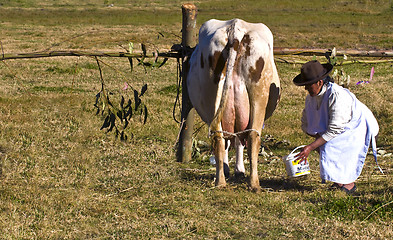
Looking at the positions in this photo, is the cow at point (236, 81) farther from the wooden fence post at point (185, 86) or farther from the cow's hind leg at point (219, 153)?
the wooden fence post at point (185, 86)

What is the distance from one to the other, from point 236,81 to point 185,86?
1.60 meters

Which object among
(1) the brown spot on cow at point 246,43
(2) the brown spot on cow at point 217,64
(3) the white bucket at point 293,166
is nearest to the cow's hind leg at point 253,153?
(3) the white bucket at point 293,166

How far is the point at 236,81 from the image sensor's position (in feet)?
18.1

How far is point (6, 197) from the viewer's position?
5.53m

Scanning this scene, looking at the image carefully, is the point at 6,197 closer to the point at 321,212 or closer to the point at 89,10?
the point at 321,212

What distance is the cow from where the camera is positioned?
18.0ft

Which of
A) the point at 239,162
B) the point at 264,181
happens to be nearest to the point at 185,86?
the point at 239,162

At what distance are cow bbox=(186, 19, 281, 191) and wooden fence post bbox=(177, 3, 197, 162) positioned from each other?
1.00m

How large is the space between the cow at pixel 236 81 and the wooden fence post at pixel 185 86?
1.00 metres

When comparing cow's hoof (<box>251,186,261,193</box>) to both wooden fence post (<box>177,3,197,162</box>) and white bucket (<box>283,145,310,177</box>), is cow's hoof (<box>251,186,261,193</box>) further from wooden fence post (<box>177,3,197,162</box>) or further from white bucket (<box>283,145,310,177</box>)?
wooden fence post (<box>177,3,197,162</box>)

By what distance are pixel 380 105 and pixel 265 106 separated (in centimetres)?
533

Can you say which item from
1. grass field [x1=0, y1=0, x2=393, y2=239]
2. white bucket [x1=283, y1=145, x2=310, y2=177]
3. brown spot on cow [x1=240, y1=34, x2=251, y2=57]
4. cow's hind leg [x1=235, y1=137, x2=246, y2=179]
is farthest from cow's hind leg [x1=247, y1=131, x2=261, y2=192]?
brown spot on cow [x1=240, y1=34, x2=251, y2=57]

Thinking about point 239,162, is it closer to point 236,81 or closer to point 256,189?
point 256,189

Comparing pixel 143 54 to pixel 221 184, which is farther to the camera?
pixel 143 54
